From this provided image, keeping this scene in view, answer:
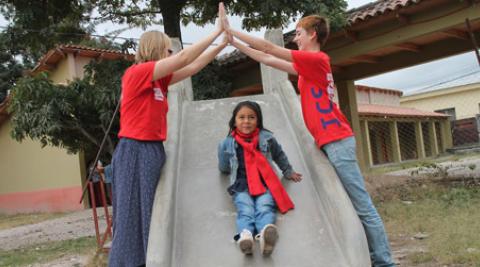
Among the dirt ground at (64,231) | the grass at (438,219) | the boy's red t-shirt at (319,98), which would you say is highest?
the boy's red t-shirt at (319,98)

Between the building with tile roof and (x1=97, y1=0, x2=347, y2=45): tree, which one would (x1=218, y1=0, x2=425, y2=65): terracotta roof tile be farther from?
the building with tile roof

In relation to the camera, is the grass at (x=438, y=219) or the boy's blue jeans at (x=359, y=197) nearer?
the boy's blue jeans at (x=359, y=197)

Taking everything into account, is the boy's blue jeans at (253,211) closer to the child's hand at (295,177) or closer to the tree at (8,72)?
the child's hand at (295,177)

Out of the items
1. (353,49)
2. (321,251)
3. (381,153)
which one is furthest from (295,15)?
(381,153)

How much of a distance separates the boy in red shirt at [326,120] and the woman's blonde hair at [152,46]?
0.72 meters

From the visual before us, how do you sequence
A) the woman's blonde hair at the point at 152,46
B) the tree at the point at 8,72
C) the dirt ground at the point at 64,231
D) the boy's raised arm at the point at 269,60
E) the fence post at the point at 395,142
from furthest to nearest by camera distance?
the tree at the point at 8,72
the fence post at the point at 395,142
the dirt ground at the point at 64,231
the boy's raised arm at the point at 269,60
the woman's blonde hair at the point at 152,46

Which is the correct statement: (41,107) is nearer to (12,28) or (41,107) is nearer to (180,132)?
(12,28)

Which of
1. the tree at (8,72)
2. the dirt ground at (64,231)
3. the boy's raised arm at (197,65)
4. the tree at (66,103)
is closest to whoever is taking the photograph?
the boy's raised arm at (197,65)

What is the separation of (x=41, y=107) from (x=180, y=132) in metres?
4.60

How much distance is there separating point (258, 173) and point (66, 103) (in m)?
5.91

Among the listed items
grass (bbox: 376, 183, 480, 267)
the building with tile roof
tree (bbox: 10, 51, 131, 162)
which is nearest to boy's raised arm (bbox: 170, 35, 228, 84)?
grass (bbox: 376, 183, 480, 267)

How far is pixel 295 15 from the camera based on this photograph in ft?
27.9

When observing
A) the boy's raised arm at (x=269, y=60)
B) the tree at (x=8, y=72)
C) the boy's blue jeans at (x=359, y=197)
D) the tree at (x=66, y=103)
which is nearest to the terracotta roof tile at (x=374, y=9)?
the tree at (x=66, y=103)

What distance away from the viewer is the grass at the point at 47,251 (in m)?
7.00
